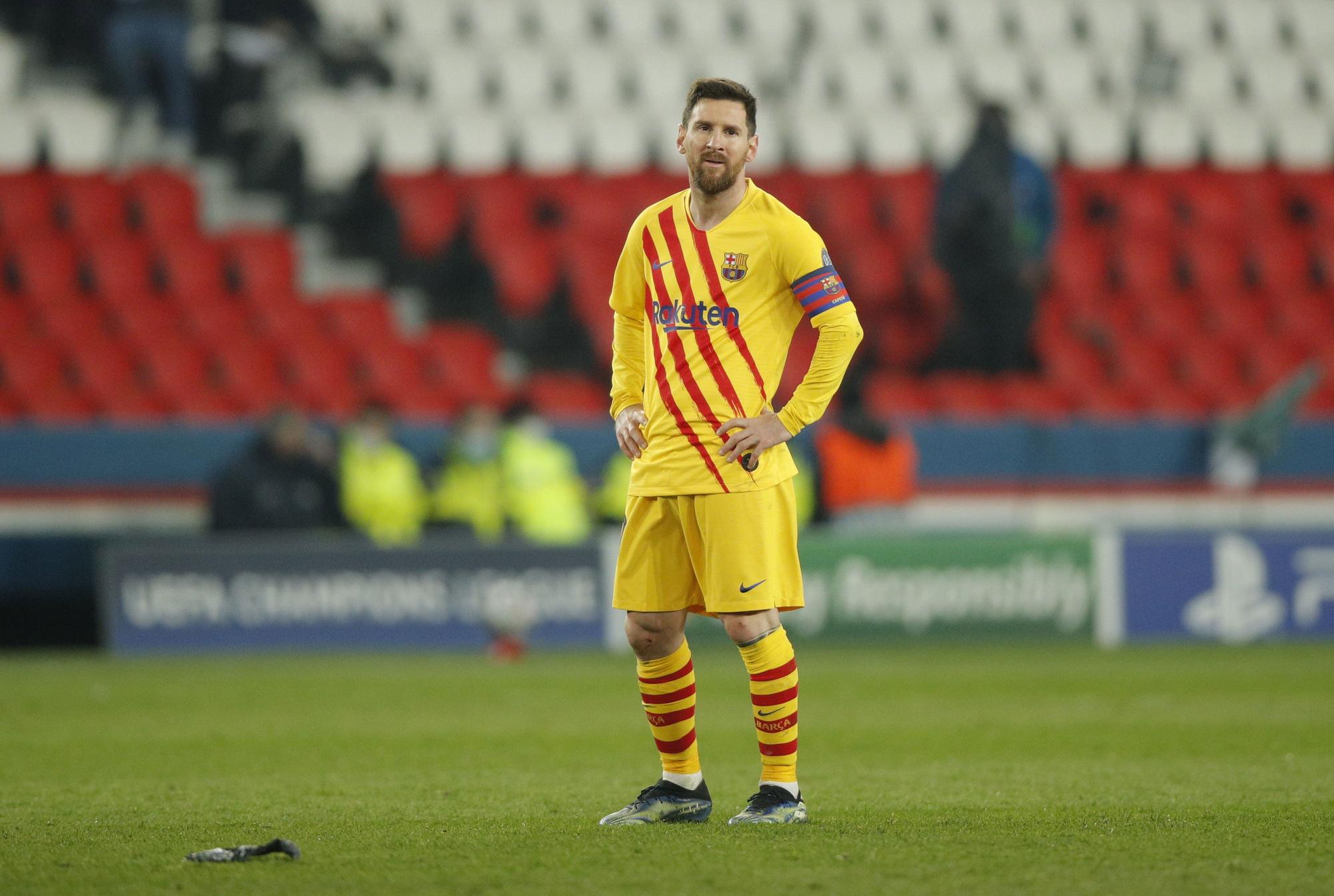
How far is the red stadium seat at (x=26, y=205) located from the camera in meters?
13.3

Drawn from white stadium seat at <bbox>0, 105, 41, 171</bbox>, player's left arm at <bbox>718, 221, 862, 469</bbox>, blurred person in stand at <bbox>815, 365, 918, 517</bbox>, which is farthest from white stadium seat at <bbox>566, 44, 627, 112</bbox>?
player's left arm at <bbox>718, 221, 862, 469</bbox>

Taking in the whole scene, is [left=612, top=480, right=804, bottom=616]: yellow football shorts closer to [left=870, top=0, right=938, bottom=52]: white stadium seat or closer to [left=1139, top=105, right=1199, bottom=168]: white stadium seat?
[left=870, top=0, right=938, bottom=52]: white stadium seat

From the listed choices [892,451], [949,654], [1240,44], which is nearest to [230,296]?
[892,451]

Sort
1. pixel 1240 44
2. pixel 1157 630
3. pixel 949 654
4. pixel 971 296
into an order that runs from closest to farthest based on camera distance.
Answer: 1. pixel 949 654
2. pixel 1157 630
3. pixel 971 296
4. pixel 1240 44

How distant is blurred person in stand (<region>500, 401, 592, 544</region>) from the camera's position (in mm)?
11828

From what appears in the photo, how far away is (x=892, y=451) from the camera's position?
459 inches

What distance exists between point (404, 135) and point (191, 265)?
2.43 metres

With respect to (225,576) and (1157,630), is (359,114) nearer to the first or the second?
(225,576)

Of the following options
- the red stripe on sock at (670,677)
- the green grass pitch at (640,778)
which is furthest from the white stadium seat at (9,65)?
the red stripe on sock at (670,677)

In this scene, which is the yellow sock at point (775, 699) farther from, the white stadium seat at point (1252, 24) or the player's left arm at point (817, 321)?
the white stadium seat at point (1252, 24)

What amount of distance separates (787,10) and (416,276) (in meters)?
4.82

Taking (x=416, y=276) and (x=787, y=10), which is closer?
(x=416, y=276)

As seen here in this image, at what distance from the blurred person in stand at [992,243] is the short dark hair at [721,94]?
9.43 meters

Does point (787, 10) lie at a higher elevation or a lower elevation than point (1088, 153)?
higher
